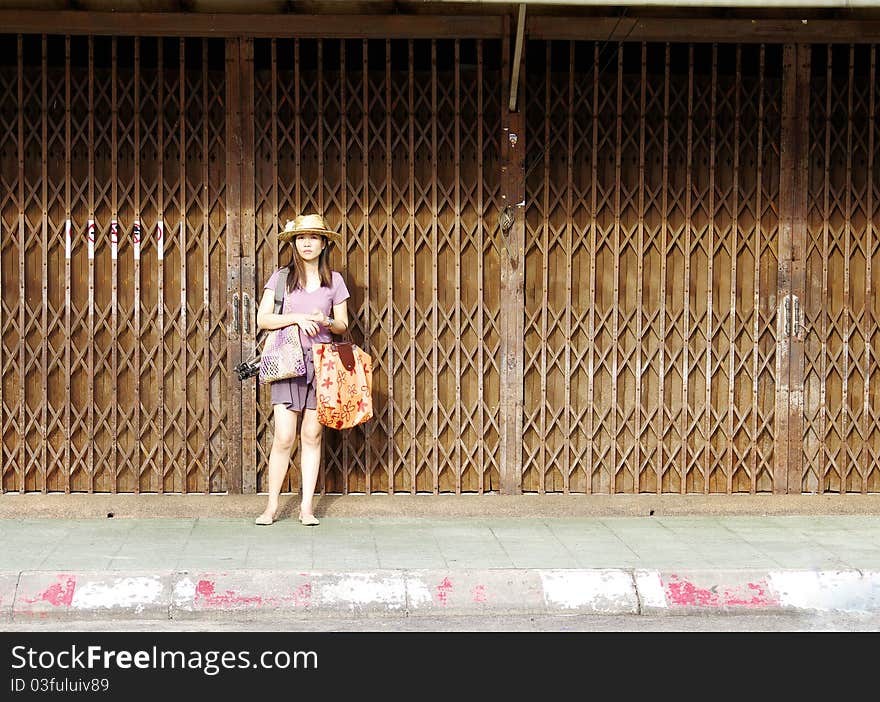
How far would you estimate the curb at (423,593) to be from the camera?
6.28m

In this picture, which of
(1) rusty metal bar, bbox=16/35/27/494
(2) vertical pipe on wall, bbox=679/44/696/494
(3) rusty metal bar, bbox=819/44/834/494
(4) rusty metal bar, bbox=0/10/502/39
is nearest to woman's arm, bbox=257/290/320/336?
(1) rusty metal bar, bbox=16/35/27/494

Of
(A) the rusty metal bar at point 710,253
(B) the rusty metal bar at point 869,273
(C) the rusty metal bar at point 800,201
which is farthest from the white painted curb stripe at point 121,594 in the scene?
(B) the rusty metal bar at point 869,273

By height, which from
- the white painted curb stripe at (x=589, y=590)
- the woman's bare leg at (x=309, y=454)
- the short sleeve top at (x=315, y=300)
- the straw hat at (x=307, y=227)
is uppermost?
the straw hat at (x=307, y=227)

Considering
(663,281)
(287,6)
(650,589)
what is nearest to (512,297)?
(663,281)

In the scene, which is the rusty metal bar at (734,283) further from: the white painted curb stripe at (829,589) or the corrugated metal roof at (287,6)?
the white painted curb stripe at (829,589)

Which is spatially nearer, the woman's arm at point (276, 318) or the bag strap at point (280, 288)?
the woman's arm at point (276, 318)

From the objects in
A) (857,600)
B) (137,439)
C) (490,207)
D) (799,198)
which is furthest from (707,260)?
(137,439)

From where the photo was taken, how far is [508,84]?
8.55 meters

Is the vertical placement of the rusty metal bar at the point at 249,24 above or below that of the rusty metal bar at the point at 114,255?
above

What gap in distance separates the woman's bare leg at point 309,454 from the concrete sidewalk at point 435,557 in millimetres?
208

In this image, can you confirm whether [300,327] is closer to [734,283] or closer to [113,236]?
[113,236]

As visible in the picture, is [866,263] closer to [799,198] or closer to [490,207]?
[799,198]

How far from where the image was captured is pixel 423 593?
6.44m

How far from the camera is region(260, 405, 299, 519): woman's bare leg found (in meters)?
7.98
